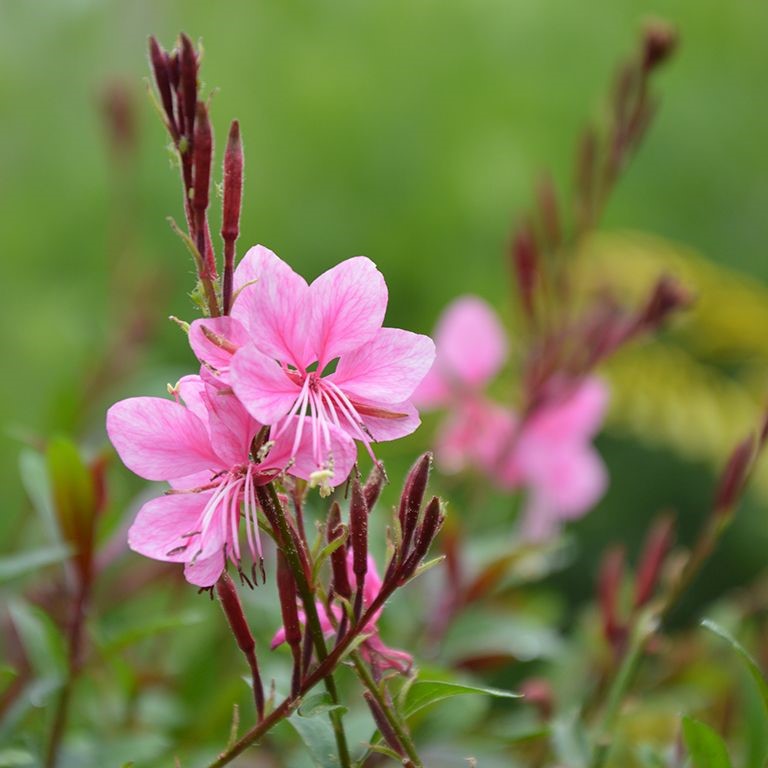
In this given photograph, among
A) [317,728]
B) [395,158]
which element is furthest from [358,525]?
[395,158]

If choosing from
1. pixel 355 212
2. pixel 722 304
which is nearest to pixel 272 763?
pixel 722 304

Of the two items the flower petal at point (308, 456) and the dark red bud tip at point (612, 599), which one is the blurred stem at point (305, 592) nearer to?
the flower petal at point (308, 456)

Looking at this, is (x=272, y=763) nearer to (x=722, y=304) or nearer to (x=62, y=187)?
(x=722, y=304)

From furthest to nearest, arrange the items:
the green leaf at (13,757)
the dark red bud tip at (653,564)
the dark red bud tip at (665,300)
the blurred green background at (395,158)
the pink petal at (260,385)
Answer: the blurred green background at (395,158)
the dark red bud tip at (665,300)
the dark red bud tip at (653,564)
the green leaf at (13,757)
the pink petal at (260,385)

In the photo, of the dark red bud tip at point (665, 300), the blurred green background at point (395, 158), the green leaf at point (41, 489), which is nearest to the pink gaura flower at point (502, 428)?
the dark red bud tip at point (665, 300)

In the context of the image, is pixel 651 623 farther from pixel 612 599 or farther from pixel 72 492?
pixel 72 492

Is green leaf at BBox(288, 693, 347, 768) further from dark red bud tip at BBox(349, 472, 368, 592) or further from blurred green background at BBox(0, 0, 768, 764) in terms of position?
blurred green background at BBox(0, 0, 768, 764)
